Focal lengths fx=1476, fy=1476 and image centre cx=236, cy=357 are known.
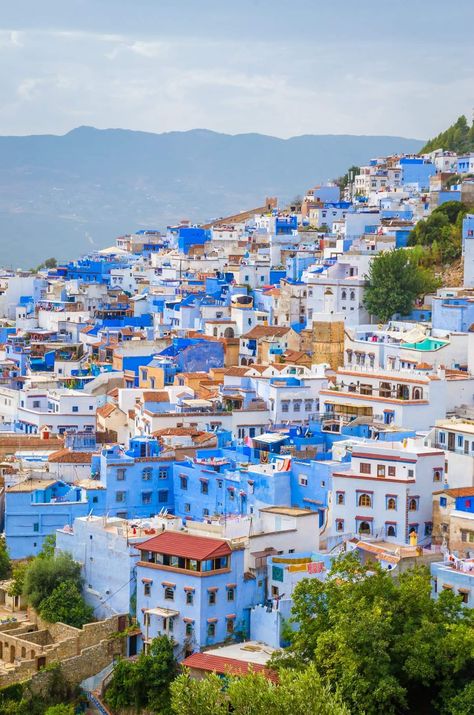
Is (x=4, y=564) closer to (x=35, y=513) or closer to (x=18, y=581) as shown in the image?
(x=35, y=513)

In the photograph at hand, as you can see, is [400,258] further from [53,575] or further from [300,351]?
[53,575]

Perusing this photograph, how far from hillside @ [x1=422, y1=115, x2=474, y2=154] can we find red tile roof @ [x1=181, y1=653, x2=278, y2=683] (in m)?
50.7

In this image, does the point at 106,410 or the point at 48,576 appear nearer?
the point at 48,576

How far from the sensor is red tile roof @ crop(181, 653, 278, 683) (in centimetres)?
2381

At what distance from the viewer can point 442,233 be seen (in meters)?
48.7

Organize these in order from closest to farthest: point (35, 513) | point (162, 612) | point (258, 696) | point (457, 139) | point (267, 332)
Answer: point (258, 696), point (162, 612), point (35, 513), point (267, 332), point (457, 139)

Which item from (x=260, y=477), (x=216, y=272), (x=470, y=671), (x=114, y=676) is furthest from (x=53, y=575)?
(x=216, y=272)

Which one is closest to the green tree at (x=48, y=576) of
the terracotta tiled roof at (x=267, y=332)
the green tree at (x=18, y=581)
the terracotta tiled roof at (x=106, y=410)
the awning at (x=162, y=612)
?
the green tree at (x=18, y=581)

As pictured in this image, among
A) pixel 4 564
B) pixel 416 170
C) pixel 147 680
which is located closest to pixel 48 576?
pixel 4 564

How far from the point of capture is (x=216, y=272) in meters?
55.4

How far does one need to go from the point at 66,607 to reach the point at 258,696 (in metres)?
6.71

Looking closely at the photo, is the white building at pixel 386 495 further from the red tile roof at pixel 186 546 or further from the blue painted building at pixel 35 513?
the blue painted building at pixel 35 513

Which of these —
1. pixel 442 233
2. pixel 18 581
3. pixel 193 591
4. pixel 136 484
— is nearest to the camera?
pixel 193 591

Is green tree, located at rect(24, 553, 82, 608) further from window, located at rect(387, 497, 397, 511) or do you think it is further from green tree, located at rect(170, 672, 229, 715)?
window, located at rect(387, 497, 397, 511)
